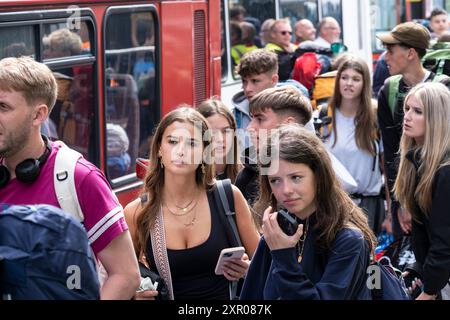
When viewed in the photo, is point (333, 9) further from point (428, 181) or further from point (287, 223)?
point (287, 223)

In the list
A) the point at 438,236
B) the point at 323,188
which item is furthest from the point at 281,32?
the point at 323,188

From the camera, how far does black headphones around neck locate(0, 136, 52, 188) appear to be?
3.62 m

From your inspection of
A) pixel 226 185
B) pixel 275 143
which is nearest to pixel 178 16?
pixel 226 185

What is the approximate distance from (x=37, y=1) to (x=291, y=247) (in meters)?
3.21

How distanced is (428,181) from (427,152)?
0.21 m

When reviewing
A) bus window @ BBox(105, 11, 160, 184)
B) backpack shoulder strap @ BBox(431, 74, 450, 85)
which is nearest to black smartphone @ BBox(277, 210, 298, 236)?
bus window @ BBox(105, 11, 160, 184)

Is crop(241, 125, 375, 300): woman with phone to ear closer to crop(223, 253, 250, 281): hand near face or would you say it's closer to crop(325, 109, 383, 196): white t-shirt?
crop(223, 253, 250, 281): hand near face

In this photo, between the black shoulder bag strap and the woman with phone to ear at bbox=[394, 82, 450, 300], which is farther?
the woman with phone to ear at bbox=[394, 82, 450, 300]

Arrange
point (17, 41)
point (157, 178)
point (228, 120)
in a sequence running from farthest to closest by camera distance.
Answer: point (17, 41), point (228, 120), point (157, 178)

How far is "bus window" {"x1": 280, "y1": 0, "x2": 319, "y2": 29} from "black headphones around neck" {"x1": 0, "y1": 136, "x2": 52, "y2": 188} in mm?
10132

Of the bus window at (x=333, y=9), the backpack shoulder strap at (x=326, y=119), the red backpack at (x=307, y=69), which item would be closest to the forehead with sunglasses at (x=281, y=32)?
the red backpack at (x=307, y=69)

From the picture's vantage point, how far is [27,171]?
3621 millimetres

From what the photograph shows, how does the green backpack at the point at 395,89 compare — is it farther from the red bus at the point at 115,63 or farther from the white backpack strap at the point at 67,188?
the white backpack strap at the point at 67,188

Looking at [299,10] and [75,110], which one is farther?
[299,10]
